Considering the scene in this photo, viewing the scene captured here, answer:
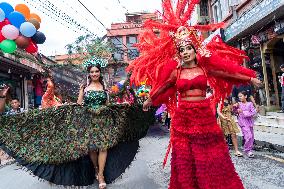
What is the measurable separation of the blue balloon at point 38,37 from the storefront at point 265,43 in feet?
26.6

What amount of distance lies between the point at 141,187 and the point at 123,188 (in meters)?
0.25

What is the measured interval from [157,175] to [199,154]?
7.03ft

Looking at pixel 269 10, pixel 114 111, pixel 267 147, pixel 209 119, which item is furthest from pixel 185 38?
pixel 269 10

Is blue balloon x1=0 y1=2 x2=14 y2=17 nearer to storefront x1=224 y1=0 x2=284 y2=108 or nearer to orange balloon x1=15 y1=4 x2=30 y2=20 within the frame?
orange balloon x1=15 y1=4 x2=30 y2=20

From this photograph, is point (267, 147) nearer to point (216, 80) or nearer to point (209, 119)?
point (216, 80)

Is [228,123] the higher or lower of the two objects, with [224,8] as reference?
lower

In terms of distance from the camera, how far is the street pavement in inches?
186

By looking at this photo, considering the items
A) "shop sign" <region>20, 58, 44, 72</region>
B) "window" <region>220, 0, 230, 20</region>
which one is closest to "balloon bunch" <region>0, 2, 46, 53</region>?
"shop sign" <region>20, 58, 44, 72</region>

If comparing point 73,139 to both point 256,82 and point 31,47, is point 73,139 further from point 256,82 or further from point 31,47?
point 31,47

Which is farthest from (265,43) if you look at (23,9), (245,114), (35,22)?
(23,9)

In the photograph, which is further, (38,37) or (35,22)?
(38,37)

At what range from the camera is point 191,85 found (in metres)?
3.57

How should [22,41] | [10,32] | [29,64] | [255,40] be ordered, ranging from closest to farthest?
[10,32] → [22,41] → [255,40] → [29,64]

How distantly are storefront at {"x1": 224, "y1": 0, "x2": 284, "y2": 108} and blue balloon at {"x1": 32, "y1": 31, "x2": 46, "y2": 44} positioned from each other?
8.11 metres
